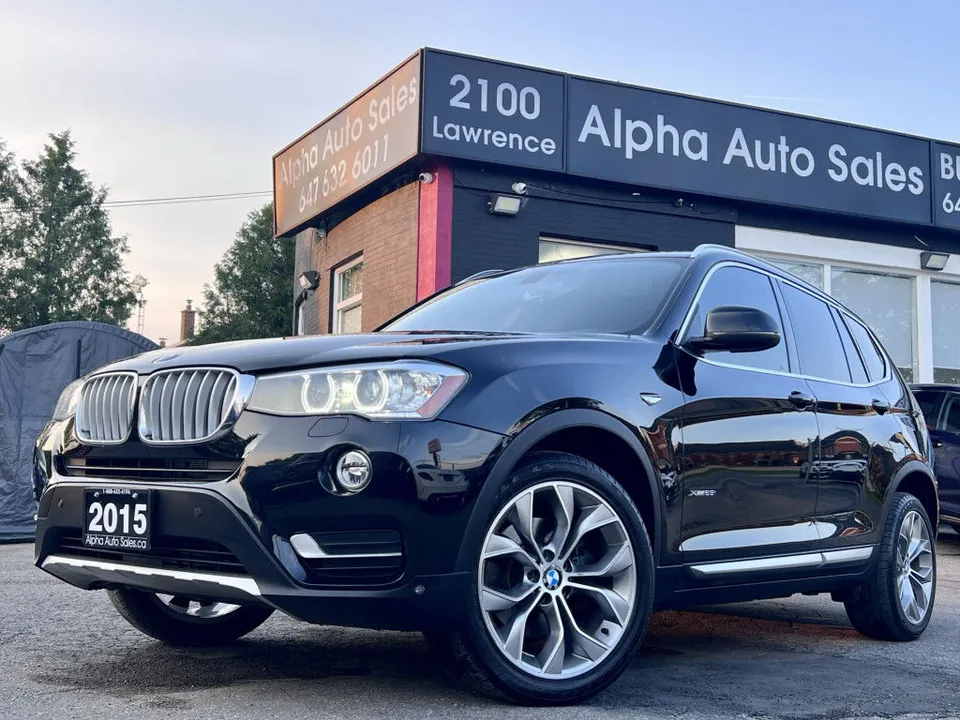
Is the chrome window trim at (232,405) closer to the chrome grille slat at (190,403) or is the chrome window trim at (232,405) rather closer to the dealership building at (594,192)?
the chrome grille slat at (190,403)

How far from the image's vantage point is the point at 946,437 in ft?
34.9

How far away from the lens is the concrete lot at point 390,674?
3628 mm

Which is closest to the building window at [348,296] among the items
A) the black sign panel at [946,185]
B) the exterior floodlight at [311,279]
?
the exterior floodlight at [311,279]

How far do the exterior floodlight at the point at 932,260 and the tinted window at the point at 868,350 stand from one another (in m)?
10.8

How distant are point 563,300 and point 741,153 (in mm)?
10362

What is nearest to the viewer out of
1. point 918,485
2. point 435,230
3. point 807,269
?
point 918,485

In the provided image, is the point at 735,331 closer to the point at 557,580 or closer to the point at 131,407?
the point at 557,580

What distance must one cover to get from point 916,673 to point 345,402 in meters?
2.76

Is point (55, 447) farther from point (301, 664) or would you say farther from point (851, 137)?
point (851, 137)

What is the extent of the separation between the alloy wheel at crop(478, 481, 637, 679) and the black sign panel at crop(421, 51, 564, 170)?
9.08m

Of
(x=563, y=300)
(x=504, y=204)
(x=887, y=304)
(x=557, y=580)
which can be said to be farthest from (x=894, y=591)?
(x=887, y=304)

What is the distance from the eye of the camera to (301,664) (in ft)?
14.4

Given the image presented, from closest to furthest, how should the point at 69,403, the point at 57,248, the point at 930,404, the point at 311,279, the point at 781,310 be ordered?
the point at 69,403 → the point at 781,310 → the point at 930,404 → the point at 311,279 → the point at 57,248

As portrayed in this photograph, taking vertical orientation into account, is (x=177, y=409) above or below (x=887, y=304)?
below
